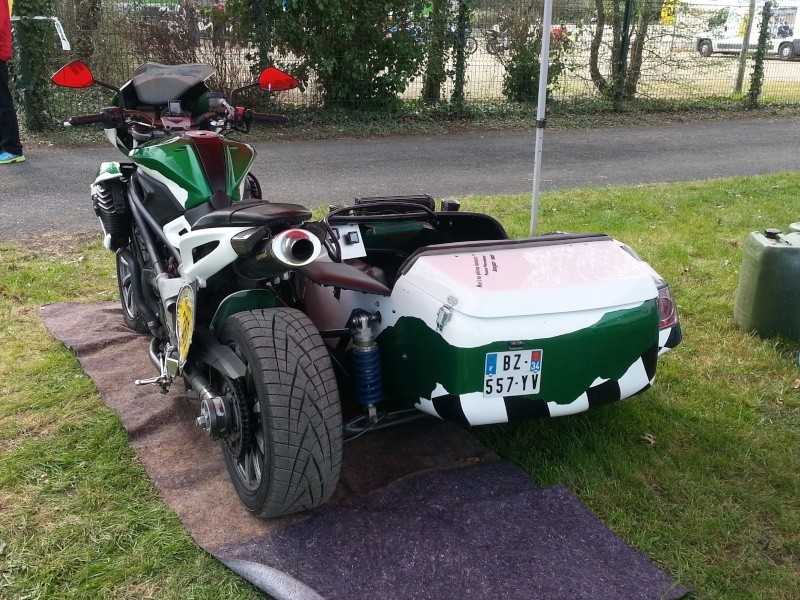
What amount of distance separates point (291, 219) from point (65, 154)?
25.6 ft

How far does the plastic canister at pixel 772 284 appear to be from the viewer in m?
4.24

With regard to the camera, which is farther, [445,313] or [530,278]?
[530,278]

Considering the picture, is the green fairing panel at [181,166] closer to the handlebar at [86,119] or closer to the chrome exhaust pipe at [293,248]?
the handlebar at [86,119]

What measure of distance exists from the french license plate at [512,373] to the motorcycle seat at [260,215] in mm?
799

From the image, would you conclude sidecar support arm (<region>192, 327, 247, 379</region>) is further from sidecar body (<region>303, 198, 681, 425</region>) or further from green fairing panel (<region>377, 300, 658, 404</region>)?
green fairing panel (<region>377, 300, 658, 404</region>)

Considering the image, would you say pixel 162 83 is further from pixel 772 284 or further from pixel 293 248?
pixel 772 284

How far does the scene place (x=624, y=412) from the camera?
370cm

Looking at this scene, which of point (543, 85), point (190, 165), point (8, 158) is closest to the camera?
point (190, 165)

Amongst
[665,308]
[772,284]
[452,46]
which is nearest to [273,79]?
[665,308]

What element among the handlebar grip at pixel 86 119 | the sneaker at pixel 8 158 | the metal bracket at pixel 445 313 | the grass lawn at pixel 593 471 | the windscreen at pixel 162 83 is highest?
the windscreen at pixel 162 83

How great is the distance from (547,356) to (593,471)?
738 mm

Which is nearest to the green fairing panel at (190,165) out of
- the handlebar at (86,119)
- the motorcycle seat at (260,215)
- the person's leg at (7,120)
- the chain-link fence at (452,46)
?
the motorcycle seat at (260,215)

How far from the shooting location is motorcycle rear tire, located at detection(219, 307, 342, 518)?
2537 mm

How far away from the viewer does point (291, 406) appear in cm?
254
